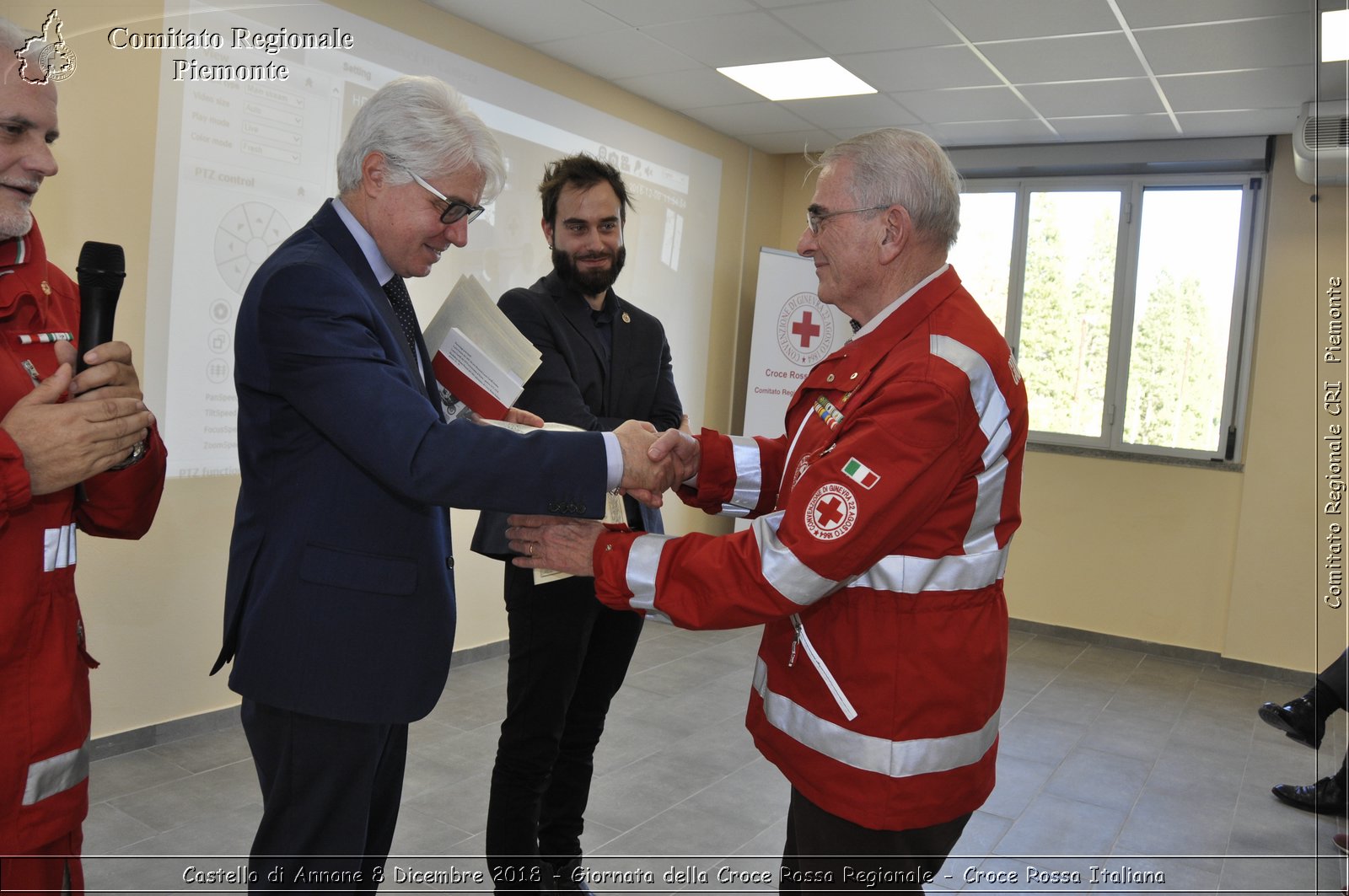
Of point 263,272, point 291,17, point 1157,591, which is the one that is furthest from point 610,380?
point 1157,591

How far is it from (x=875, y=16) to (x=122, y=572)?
3.66m

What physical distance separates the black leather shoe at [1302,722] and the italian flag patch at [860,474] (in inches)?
125

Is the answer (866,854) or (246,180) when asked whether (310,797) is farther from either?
(246,180)

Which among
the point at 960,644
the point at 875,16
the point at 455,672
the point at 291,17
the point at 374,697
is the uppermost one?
the point at 875,16

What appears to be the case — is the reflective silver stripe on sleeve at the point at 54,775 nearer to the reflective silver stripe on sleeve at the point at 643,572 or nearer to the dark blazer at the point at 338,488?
the dark blazer at the point at 338,488

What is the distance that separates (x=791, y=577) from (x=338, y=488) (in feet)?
2.16

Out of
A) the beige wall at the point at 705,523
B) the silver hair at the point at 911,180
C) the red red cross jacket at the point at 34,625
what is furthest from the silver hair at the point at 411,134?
the beige wall at the point at 705,523

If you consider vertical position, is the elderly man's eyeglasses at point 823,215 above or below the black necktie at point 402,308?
above

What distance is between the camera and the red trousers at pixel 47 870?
121 centimetres

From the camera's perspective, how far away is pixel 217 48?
3.38 metres

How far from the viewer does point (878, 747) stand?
1398 mm

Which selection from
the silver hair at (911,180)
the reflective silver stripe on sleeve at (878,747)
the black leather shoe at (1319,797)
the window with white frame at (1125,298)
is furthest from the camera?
the window with white frame at (1125,298)

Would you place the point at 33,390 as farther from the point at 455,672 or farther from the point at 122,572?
the point at 455,672

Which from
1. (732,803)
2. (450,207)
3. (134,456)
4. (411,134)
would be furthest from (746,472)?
(732,803)
